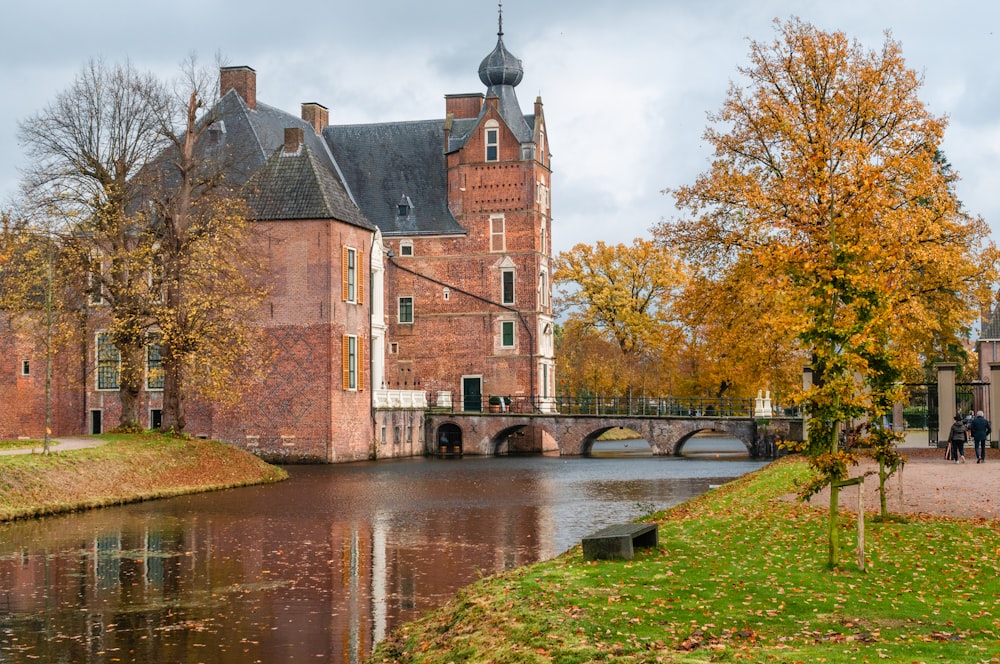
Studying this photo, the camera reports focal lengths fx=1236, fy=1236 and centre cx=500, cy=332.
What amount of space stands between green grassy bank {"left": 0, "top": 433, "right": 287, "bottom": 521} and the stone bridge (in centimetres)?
1708

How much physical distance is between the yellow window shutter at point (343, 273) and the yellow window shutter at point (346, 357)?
4.50 ft

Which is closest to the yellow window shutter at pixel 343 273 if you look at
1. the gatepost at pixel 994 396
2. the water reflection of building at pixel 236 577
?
the water reflection of building at pixel 236 577

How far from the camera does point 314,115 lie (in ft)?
188

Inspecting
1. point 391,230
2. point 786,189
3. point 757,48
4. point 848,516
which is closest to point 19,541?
point 848,516

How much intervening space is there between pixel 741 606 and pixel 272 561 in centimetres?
818

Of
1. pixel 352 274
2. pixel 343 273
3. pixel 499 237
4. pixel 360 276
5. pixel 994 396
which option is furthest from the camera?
pixel 499 237

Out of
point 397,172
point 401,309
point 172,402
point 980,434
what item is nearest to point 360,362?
point 172,402

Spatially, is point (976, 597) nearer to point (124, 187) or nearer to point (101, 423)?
point (124, 187)

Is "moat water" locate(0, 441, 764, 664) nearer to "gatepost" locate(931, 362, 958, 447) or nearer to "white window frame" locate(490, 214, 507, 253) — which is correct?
"gatepost" locate(931, 362, 958, 447)

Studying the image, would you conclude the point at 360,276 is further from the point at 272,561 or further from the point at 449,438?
the point at 272,561

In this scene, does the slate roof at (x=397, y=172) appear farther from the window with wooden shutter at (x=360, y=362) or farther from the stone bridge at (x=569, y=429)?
the window with wooden shutter at (x=360, y=362)

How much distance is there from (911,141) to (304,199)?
1999 cm

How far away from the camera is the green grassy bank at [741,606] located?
910 cm

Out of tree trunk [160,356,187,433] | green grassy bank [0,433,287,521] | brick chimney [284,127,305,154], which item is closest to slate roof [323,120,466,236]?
brick chimney [284,127,305,154]
